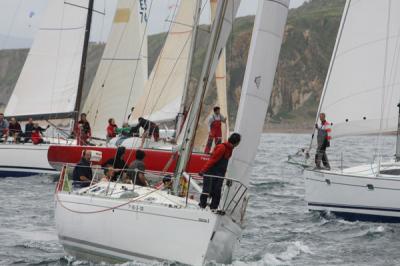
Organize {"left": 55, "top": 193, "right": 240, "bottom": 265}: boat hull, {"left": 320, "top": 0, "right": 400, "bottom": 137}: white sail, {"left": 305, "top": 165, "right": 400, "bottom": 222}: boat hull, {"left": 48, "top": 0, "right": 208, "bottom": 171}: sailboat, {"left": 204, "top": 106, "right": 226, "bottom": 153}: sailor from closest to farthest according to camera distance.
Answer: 1. {"left": 55, "top": 193, "right": 240, "bottom": 265}: boat hull
2. {"left": 305, "top": 165, "right": 400, "bottom": 222}: boat hull
3. {"left": 320, "top": 0, "right": 400, "bottom": 137}: white sail
4. {"left": 204, "top": 106, "right": 226, "bottom": 153}: sailor
5. {"left": 48, "top": 0, "right": 208, "bottom": 171}: sailboat

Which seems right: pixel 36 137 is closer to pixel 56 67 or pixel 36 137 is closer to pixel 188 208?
pixel 56 67

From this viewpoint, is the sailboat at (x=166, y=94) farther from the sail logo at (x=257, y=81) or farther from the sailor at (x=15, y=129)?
the sail logo at (x=257, y=81)

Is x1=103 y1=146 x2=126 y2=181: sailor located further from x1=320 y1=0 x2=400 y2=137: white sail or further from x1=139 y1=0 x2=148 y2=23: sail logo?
x1=139 y1=0 x2=148 y2=23: sail logo

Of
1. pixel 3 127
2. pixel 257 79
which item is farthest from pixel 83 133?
pixel 257 79

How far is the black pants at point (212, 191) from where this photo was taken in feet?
42.8

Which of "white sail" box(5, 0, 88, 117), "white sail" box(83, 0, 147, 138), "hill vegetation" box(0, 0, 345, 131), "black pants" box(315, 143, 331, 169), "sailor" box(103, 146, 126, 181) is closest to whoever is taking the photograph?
"sailor" box(103, 146, 126, 181)

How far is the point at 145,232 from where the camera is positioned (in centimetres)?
1293

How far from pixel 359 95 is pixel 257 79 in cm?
1028

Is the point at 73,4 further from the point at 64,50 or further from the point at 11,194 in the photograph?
the point at 11,194

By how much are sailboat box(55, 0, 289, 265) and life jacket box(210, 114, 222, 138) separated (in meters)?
9.35

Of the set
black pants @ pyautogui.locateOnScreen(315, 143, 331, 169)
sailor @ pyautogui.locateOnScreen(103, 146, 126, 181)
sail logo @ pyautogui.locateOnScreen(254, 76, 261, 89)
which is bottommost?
sailor @ pyautogui.locateOnScreen(103, 146, 126, 181)

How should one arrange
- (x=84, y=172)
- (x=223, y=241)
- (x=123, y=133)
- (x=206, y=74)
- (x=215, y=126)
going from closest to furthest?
(x=223, y=241), (x=206, y=74), (x=84, y=172), (x=215, y=126), (x=123, y=133)

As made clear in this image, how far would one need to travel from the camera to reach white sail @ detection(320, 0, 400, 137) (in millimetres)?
22719

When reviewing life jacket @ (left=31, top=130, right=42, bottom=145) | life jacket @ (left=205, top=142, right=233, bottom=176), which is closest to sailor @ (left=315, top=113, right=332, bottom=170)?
life jacket @ (left=205, top=142, right=233, bottom=176)
